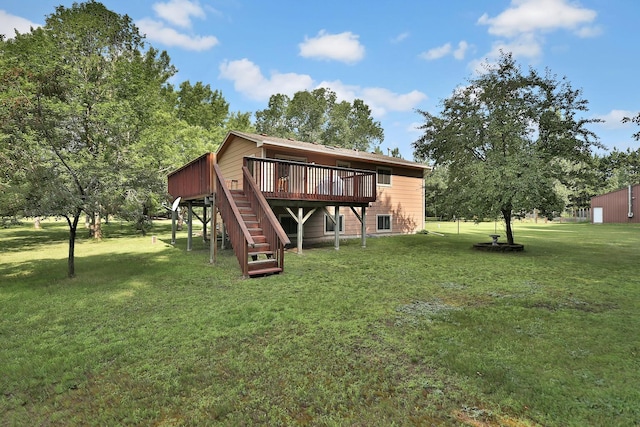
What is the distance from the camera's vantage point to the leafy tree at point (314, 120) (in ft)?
137

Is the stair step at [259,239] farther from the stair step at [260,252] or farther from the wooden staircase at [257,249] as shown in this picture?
the stair step at [260,252]

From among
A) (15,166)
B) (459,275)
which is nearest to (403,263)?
(459,275)

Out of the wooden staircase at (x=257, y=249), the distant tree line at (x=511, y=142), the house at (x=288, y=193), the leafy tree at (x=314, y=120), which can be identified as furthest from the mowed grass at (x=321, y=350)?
the leafy tree at (x=314, y=120)

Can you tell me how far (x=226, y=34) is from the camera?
17703 millimetres

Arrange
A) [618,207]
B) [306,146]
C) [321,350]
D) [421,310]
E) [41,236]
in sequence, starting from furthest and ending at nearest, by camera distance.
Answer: [618,207]
[41,236]
[306,146]
[421,310]
[321,350]

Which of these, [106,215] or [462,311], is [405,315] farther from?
[106,215]

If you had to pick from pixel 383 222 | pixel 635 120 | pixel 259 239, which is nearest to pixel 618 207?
pixel 383 222

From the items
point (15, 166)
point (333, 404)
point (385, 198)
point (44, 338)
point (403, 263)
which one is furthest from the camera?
point (385, 198)

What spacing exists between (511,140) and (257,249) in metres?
9.69

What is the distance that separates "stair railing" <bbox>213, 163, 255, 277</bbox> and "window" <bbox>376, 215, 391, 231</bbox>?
10.5 metres

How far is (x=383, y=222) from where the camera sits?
17.8 meters

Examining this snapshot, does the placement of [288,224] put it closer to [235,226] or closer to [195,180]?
[195,180]

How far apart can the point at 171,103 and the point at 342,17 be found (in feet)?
51.8

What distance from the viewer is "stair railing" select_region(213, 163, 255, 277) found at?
718 cm
